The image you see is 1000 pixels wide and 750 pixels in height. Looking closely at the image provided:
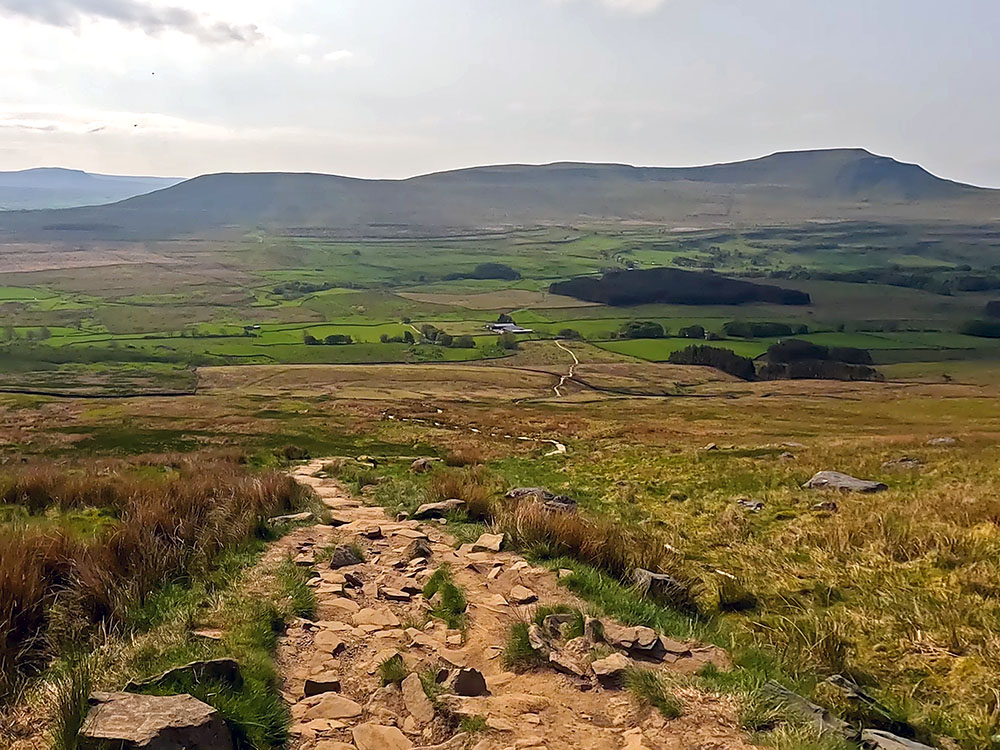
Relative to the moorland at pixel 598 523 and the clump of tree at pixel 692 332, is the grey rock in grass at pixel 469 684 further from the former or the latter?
Result: the clump of tree at pixel 692 332

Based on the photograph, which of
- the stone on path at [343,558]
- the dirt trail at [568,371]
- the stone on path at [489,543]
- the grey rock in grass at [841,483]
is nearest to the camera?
the stone on path at [343,558]

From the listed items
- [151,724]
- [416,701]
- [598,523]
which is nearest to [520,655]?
[416,701]

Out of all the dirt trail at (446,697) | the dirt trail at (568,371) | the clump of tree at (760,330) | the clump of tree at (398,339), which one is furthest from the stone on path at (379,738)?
the clump of tree at (760,330)

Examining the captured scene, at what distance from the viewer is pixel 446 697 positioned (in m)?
6.45

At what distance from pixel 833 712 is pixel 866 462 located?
56.8ft

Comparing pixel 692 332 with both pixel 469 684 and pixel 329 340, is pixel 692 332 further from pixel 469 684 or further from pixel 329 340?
pixel 469 684

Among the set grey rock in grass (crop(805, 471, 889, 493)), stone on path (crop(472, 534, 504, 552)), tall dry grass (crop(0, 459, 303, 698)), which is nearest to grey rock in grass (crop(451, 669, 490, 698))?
tall dry grass (crop(0, 459, 303, 698))

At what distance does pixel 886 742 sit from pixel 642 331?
427 feet

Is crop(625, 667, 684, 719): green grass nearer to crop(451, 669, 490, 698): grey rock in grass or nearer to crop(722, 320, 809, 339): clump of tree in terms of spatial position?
crop(451, 669, 490, 698): grey rock in grass

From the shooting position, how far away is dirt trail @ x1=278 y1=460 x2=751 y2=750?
Answer: 5883 mm

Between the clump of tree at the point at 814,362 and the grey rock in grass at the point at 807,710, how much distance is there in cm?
10209

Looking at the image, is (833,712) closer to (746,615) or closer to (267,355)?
(746,615)

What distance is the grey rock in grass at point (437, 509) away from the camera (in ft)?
44.3

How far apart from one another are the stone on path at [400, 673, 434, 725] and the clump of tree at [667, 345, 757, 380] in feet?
337
